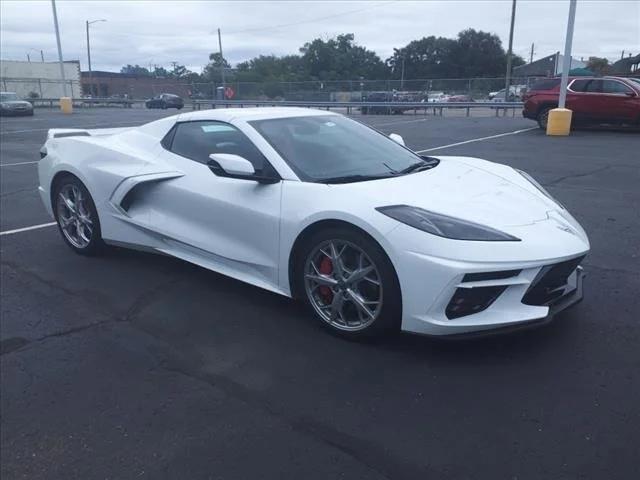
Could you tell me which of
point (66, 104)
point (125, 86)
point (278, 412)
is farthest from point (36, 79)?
point (278, 412)

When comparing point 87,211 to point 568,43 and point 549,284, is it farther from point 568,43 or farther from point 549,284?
point 568,43

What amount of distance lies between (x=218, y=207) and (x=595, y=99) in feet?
48.4

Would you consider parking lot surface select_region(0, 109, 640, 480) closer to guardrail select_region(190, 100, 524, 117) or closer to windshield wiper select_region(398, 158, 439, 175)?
windshield wiper select_region(398, 158, 439, 175)

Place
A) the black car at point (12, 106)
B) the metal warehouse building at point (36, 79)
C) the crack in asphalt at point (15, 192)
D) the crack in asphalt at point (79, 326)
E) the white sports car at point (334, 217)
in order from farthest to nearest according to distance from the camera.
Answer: the metal warehouse building at point (36, 79), the black car at point (12, 106), the crack in asphalt at point (15, 192), the crack in asphalt at point (79, 326), the white sports car at point (334, 217)

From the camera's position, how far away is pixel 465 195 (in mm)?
3441

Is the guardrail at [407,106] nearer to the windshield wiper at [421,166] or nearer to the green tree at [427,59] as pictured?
the windshield wiper at [421,166]

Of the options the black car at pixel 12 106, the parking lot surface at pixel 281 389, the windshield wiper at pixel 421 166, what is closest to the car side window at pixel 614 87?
the parking lot surface at pixel 281 389

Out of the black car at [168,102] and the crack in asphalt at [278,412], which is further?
the black car at [168,102]

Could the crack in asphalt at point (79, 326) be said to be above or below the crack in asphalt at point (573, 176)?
below

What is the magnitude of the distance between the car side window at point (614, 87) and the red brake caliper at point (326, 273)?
582 inches

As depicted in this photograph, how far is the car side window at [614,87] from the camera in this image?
15.1 m

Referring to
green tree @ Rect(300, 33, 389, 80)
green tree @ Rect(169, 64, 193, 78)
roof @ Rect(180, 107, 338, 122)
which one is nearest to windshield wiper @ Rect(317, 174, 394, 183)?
roof @ Rect(180, 107, 338, 122)

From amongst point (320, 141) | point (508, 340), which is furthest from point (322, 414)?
point (320, 141)

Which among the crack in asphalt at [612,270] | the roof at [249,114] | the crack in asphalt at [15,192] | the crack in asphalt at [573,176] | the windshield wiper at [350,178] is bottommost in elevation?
the crack in asphalt at [15,192]
